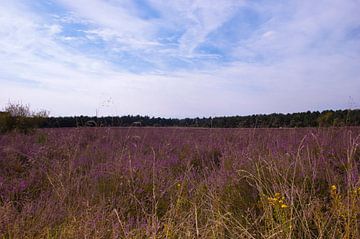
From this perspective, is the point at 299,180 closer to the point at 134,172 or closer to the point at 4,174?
the point at 134,172

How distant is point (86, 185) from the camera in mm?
4680

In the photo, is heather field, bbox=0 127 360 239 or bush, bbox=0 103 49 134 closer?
heather field, bbox=0 127 360 239

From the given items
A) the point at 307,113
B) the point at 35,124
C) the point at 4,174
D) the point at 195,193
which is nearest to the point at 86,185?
the point at 195,193

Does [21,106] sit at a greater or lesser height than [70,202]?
greater

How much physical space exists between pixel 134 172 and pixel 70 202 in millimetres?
1178

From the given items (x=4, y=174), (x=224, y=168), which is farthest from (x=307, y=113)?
(x=4, y=174)

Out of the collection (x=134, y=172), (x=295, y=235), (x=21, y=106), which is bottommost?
(x=295, y=235)

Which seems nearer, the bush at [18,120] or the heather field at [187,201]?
the heather field at [187,201]

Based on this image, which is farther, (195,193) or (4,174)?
(4,174)

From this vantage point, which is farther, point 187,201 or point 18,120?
point 18,120

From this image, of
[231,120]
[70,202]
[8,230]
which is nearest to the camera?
[8,230]

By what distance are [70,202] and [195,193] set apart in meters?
1.47

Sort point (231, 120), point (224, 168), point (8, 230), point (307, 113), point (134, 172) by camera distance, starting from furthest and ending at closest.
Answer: point (231, 120) < point (307, 113) < point (224, 168) < point (134, 172) < point (8, 230)

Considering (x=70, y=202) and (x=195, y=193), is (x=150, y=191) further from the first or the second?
(x=70, y=202)
